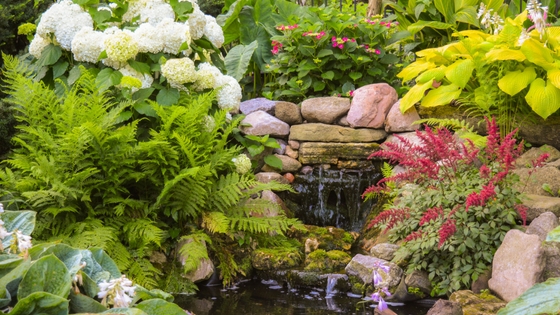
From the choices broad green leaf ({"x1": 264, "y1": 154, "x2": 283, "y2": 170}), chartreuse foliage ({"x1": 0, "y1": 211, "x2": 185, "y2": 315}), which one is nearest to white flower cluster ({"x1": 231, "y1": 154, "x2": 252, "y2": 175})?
broad green leaf ({"x1": 264, "y1": 154, "x2": 283, "y2": 170})

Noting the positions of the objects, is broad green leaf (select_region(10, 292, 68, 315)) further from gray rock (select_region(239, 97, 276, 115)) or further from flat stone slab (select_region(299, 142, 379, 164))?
gray rock (select_region(239, 97, 276, 115))

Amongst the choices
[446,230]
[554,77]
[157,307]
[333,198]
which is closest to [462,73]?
[554,77]

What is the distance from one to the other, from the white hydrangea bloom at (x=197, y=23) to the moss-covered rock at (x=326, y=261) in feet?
6.80

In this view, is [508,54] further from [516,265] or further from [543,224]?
[516,265]

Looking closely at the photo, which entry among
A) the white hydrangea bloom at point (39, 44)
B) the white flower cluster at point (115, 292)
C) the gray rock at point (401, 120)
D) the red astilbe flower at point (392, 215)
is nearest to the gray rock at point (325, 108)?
the gray rock at point (401, 120)

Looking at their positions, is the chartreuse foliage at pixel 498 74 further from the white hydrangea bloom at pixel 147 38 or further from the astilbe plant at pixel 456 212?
the white hydrangea bloom at pixel 147 38

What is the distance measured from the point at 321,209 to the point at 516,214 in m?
2.12

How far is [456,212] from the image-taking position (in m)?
4.05

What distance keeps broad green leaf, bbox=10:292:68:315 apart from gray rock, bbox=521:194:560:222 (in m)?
3.63

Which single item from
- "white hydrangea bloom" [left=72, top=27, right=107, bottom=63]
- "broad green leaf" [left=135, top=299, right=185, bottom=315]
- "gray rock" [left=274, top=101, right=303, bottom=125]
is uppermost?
"broad green leaf" [left=135, top=299, right=185, bottom=315]

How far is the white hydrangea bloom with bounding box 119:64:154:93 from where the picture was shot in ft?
16.3

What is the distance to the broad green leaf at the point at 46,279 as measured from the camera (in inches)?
46.2

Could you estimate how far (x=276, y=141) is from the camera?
19.6 ft

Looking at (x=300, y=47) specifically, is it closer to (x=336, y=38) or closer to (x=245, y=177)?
(x=336, y=38)
